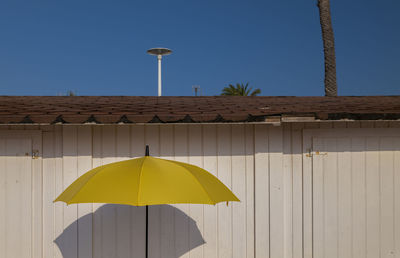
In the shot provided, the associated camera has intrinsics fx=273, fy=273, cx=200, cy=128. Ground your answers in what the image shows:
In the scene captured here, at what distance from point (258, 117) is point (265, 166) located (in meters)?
0.89

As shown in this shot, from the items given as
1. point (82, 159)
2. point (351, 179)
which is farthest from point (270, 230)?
point (82, 159)

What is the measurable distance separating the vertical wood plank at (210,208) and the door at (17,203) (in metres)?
2.38

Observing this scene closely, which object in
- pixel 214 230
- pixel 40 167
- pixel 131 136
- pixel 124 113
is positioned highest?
pixel 124 113

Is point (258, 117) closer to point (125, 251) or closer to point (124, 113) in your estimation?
point (124, 113)

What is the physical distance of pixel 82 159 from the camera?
3801 mm

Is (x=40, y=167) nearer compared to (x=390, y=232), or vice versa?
(x=40, y=167)

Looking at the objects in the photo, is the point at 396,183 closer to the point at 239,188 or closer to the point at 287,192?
the point at 287,192

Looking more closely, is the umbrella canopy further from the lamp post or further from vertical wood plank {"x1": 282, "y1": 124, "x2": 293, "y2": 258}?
the lamp post

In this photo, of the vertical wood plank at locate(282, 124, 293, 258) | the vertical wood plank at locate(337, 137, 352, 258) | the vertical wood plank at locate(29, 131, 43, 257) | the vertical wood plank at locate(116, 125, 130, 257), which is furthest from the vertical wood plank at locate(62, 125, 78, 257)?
the vertical wood plank at locate(337, 137, 352, 258)

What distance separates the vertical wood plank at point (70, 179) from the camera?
378 centimetres

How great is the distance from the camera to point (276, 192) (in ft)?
13.0

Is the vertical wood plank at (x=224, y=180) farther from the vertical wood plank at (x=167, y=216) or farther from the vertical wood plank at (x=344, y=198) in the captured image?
the vertical wood plank at (x=344, y=198)

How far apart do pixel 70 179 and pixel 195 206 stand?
1.79 m

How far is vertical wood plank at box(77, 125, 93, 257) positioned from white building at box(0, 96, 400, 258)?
0.01 metres
